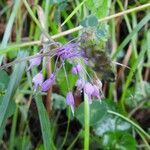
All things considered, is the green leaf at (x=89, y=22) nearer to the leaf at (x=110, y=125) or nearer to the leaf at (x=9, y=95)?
the leaf at (x=9, y=95)

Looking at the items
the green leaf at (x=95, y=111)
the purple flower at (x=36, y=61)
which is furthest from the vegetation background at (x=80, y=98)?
the purple flower at (x=36, y=61)

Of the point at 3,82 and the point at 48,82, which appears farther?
the point at 3,82

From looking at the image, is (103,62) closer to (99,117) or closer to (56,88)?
(99,117)

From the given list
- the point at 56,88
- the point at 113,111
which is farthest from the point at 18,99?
the point at 113,111

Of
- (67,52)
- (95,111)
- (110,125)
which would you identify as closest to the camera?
(67,52)

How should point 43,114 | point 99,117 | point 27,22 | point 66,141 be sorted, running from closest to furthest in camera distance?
point 43,114 < point 99,117 < point 66,141 < point 27,22

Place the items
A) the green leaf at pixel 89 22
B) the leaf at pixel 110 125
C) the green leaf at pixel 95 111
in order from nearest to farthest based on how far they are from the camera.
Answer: the green leaf at pixel 89 22
the green leaf at pixel 95 111
the leaf at pixel 110 125

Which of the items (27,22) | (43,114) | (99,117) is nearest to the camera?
(43,114)

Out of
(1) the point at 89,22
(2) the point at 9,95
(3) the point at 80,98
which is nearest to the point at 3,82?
(2) the point at 9,95

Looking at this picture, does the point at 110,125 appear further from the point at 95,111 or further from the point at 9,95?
the point at 9,95
